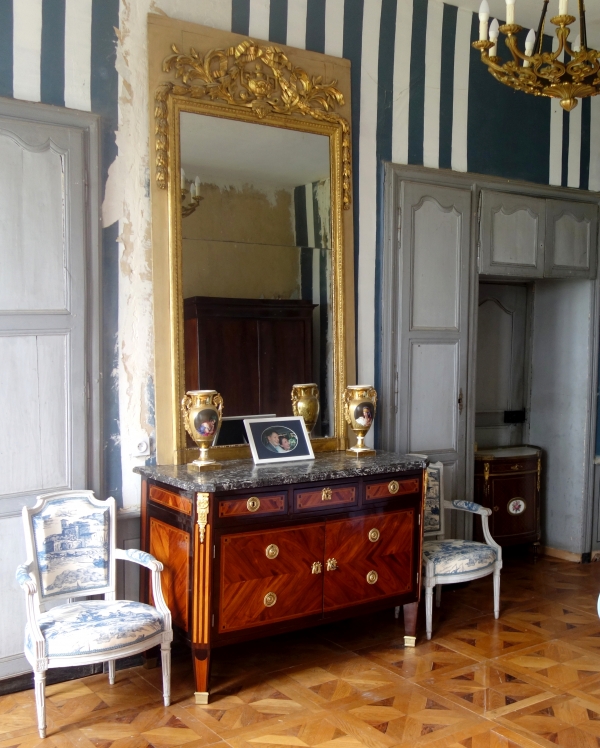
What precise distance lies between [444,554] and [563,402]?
211cm

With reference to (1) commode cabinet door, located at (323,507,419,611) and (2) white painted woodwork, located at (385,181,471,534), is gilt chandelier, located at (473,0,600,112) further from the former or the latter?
(1) commode cabinet door, located at (323,507,419,611)

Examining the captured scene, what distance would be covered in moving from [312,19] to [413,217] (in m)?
1.31

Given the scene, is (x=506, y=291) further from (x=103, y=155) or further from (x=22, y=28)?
(x=22, y=28)

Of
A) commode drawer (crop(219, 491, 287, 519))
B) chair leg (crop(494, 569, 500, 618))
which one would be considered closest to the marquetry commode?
commode drawer (crop(219, 491, 287, 519))

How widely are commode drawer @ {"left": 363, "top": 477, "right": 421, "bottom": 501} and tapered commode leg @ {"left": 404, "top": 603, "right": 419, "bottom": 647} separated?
2.04 ft

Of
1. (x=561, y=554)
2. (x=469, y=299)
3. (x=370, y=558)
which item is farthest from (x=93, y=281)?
(x=561, y=554)

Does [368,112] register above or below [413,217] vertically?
above

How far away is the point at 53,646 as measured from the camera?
3.12 meters

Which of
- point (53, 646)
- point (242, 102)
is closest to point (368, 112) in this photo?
point (242, 102)

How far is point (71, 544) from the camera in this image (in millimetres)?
3604

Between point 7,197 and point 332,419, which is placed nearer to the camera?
point 7,197

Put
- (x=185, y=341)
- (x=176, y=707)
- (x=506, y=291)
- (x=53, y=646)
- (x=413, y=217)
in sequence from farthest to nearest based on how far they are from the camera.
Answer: (x=506, y=291)
(x=413, y=217)
(x=185, y=341)
(x=176, y=707)
(x=53, y=646)

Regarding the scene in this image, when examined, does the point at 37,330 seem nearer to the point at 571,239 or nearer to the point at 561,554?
the point at 571,239

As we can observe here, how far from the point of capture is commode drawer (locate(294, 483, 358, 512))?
3.76m
